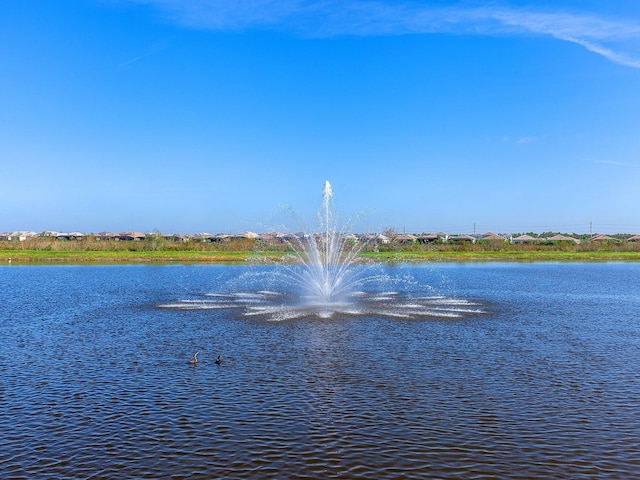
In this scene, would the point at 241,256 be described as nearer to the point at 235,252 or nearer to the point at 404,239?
the point at 235,252

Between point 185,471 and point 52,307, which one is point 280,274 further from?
point 185,471

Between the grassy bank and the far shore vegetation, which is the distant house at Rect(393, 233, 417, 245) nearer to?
the far shore vegetation

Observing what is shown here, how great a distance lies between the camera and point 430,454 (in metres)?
13.5

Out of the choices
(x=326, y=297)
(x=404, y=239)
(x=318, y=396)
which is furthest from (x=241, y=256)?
(x=318, y=396)

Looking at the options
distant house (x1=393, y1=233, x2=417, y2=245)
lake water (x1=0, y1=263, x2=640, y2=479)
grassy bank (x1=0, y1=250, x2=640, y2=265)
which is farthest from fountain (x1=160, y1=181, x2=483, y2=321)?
distant house (x1=393, y1=233, x2=417, y2=245)

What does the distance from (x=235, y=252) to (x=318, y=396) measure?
9740cm

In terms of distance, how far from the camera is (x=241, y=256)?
10538 centimetres

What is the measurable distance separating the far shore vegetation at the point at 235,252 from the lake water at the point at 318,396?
6388 centimetres

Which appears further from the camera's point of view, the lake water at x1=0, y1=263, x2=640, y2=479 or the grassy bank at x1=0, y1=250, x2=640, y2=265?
the grassy bank at x1=0, y1=250, x2=640, y2=265

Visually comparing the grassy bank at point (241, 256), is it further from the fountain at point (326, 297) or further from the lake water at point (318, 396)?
the lake water at point (318, 396)

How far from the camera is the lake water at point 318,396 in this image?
13141 millimetres

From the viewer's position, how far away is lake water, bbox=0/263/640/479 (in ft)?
43.1

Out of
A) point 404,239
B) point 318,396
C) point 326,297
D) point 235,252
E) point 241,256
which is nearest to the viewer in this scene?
point 318,396

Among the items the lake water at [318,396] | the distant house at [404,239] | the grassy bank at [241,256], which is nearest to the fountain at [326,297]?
the lake water at [318,396]
